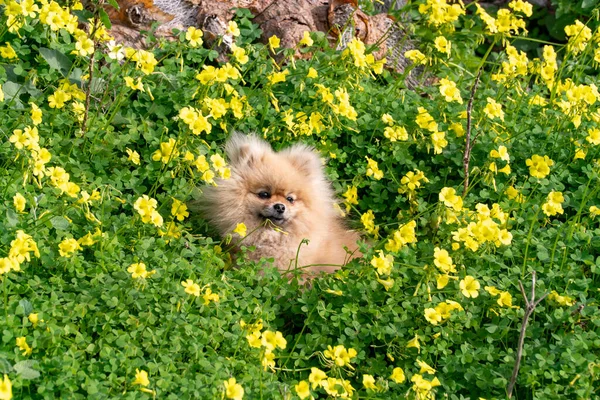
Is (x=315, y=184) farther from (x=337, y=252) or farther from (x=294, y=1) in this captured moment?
(x=294, y=1)

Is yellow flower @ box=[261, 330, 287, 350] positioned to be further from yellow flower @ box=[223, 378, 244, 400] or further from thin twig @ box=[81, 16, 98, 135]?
thin twig @ box=[81, 16, 98, 135]

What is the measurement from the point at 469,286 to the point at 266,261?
1068mm

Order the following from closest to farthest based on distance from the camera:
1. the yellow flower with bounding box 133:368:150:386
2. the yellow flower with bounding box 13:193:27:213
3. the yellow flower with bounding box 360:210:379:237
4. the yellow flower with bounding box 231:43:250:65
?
the yellow flower with bounding box 133:368:150:386 < the yellow flower with bounding box 13:193:27:213 < the yellow flower with bounding box 231:43:250:65 < the yellow flower with bounding box 360:210:379:237

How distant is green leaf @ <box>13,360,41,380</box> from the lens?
3.10m

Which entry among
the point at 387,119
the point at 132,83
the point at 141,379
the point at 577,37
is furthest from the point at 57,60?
the point at 577,37

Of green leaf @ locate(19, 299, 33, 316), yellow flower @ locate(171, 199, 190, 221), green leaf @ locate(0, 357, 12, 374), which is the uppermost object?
yellow flower @ locate(171, 199, 190, 221)

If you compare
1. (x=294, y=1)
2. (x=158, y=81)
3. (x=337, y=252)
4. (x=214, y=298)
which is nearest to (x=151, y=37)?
(x=158, y=81)

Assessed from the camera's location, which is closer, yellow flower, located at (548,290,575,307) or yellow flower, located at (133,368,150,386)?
yellow flower, located at (133,368,150,386)

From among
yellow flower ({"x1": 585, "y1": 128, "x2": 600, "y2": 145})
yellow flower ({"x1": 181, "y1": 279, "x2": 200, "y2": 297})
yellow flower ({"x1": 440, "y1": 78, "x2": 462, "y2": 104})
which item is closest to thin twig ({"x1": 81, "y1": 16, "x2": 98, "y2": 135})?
yellow flower ({"x1": 181, "y1": 279, "x2": 200, "y2": 297})

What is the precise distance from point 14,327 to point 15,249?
30 cm

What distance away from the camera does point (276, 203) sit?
16.0ft

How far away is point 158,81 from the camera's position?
16.6ft

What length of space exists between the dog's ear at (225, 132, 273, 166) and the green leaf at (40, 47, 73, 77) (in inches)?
39.6

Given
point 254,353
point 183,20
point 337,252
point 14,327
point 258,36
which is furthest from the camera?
point 183,20
